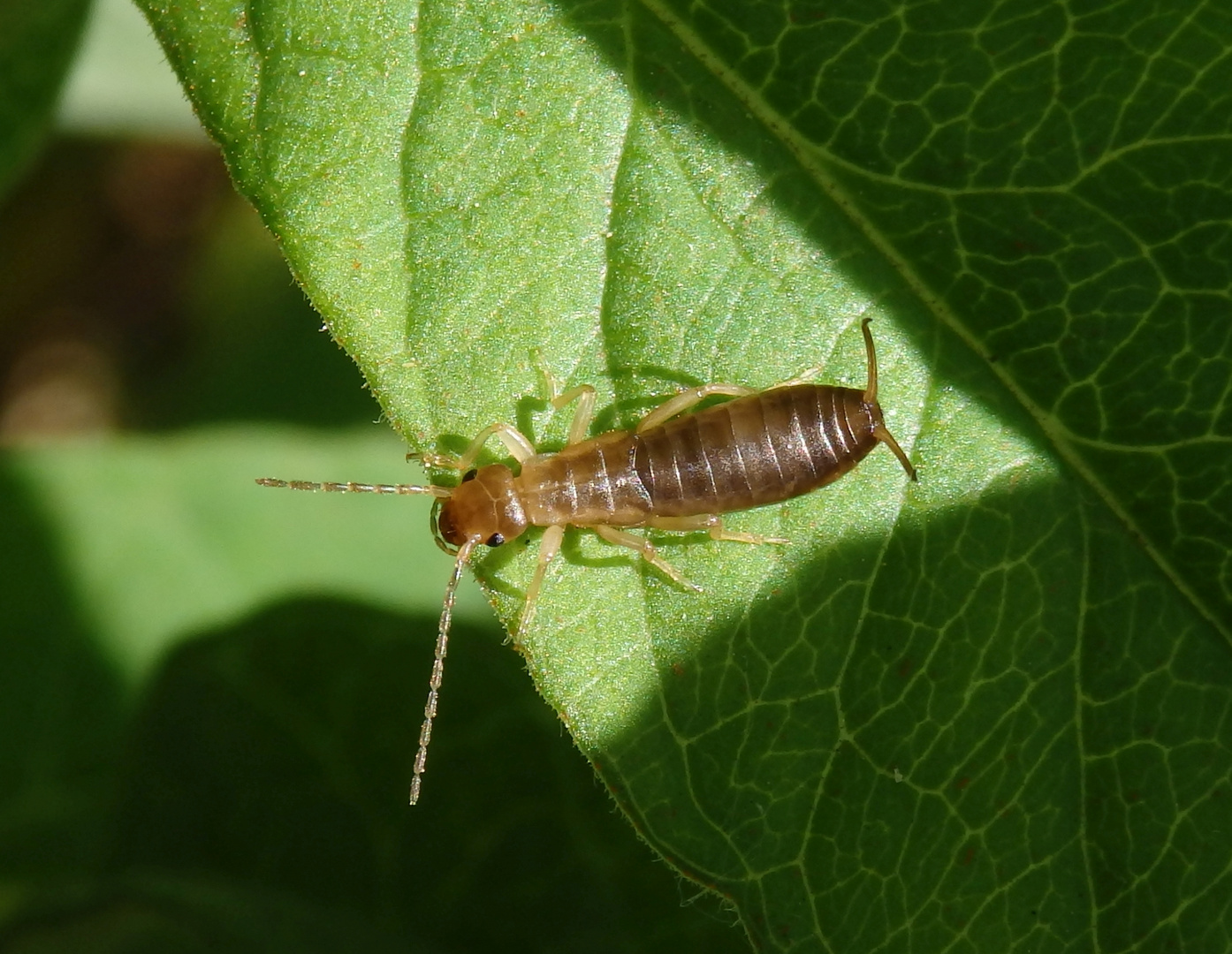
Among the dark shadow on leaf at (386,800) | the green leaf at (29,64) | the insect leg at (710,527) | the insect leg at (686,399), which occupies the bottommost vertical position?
the dark shadow on leaf at (386,800)

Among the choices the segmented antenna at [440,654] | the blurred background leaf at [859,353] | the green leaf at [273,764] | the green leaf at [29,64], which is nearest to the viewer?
the blurred background leaf at [859,353]

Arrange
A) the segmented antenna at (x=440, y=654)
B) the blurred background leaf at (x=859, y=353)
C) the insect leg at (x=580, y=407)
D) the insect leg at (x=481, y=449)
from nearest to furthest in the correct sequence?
1. the blurred background leaf at (x=859, y=353)
2. the insect leg at (x=580, y=407)
3. the insect leg at (x=481, y=449)
4. the segmented antenna at (x=440, y=654)

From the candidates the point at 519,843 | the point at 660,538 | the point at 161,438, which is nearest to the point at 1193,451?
the point at 660,538

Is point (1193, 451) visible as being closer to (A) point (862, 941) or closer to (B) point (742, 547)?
(B) point (742, 547)

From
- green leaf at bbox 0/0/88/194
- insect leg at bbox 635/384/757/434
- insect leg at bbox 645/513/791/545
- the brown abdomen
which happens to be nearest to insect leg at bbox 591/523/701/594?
insect leg at bbox 645/513/791/545

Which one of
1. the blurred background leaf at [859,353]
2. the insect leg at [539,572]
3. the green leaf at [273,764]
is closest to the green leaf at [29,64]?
the blurred background leaf at [859,353]

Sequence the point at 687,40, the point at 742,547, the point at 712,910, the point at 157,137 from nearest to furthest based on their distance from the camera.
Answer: the point at 687,40, the point at 742,547, the point at 712,910, the point at 157,137

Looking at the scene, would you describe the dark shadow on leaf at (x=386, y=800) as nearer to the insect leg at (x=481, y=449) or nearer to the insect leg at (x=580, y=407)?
the insect leg at (x=481, y=449)

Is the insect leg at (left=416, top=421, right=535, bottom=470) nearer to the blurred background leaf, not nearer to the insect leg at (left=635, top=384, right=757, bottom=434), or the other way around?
the blurred background leaf

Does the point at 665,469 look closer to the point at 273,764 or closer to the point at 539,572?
the point at 539,572
